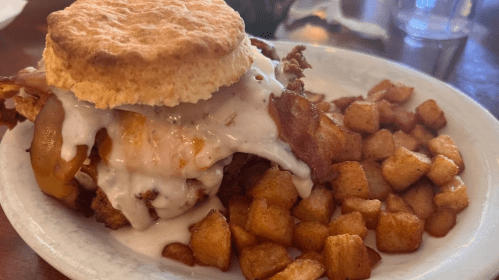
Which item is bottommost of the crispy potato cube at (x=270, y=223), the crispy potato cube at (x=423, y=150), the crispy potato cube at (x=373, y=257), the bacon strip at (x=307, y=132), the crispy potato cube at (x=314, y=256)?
the crispy potato cube at (x=423, y=150)

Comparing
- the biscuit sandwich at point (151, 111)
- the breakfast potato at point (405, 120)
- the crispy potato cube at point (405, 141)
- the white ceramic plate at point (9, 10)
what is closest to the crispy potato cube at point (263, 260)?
the biscuit sandwich at point (151, 111)

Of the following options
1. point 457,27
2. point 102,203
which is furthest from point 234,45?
point 457,27

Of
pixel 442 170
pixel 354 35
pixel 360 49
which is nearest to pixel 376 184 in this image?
pixel 442 170

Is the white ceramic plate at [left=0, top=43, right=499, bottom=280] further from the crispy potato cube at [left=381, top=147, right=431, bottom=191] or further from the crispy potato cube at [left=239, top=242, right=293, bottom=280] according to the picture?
the crispy potato cube at [left=381, top=147, right=431, bottom=191]

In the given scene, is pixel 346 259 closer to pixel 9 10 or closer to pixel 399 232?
pixel 399 232

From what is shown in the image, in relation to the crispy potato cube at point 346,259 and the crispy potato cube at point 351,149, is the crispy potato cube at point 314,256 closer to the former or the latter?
the crispy potato cube at point 346,259

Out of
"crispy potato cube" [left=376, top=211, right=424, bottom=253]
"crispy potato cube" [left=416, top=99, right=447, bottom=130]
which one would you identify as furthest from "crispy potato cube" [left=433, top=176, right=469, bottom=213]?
"crispy potato cube" [left=416, top=99, right=447, bottom=130]
